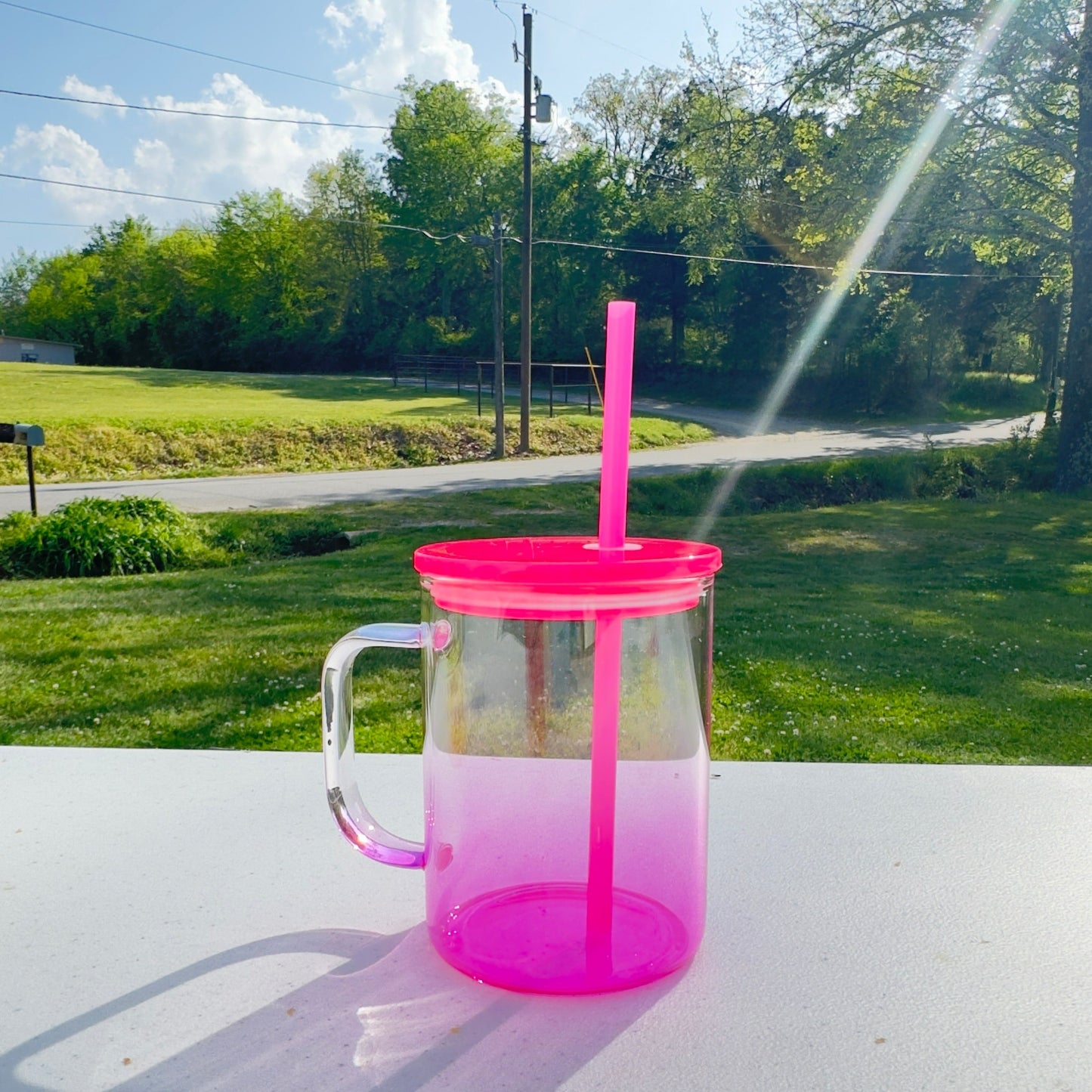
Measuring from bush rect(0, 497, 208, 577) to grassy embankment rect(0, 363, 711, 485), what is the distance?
6009 mm

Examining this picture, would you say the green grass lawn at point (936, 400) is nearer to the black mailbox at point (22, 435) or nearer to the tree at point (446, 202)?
the tree at point (446, 202)

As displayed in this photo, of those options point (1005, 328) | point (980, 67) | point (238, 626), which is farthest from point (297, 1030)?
point (1005, 328)

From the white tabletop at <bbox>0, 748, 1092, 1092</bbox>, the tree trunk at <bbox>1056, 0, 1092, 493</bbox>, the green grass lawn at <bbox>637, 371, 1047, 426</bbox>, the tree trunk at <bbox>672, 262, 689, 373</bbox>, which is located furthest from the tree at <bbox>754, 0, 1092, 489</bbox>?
the tree trunk at <bbox>672, 262, 689, 373</bbox>

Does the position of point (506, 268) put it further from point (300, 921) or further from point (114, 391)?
point (300, 921)

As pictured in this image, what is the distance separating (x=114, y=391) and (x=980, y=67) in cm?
2105

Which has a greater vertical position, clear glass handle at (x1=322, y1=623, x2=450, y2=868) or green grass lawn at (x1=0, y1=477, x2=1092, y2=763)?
clear glass handle at (x1=322, y1=623, x2=450, y2=868)

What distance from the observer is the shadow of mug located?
71cm

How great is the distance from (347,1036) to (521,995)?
0.14 m

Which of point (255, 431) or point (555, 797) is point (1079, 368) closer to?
point (255, 431)

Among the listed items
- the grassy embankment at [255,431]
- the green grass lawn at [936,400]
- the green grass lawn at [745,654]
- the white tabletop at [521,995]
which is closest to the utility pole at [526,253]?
the grassy embankment at [255,431]

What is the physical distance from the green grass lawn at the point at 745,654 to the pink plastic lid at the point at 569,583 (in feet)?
7.08

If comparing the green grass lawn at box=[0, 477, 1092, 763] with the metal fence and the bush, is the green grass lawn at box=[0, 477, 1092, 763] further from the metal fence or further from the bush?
the metal fence

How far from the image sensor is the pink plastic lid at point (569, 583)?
30.1 inches

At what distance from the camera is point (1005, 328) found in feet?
99.3
